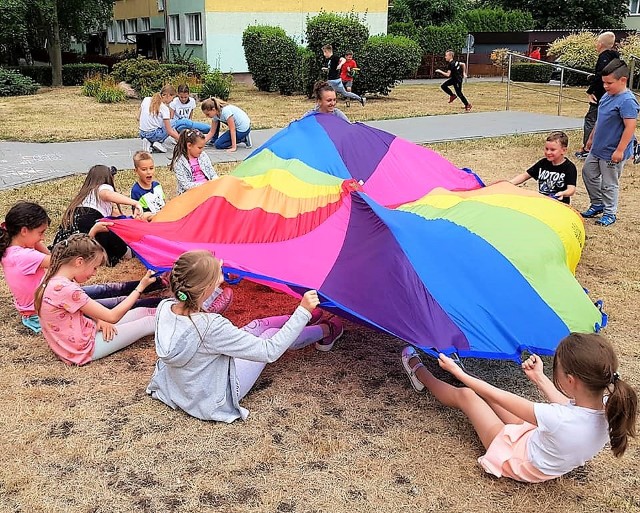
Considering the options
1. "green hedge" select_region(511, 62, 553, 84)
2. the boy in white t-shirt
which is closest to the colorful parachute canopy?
the boy in white t-shirt

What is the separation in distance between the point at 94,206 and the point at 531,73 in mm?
24241

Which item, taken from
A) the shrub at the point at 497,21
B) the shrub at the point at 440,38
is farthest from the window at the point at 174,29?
the shrub at the point at 497,21

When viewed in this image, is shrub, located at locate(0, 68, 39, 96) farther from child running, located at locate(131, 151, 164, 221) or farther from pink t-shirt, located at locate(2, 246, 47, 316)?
pink t-shirt, located at locate(2, 246, 47, 316)

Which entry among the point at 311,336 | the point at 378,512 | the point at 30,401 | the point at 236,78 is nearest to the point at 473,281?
the point at 311,336

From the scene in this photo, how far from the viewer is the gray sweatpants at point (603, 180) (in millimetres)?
6047

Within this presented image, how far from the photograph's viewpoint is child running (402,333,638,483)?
2.22m

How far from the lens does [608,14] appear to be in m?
30.7

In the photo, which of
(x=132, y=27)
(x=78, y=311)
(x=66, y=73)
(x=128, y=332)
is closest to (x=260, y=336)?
(x=128, y=332)

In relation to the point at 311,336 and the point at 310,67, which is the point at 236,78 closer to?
the point at 310,67

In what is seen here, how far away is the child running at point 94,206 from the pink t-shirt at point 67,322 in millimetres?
1106

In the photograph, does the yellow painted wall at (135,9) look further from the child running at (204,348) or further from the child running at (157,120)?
the child running at (204,348)

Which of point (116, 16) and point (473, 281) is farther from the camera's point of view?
point (116, 16)

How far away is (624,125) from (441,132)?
18.9 feet

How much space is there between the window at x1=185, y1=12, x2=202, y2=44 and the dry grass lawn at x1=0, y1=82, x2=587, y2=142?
2931 mm
